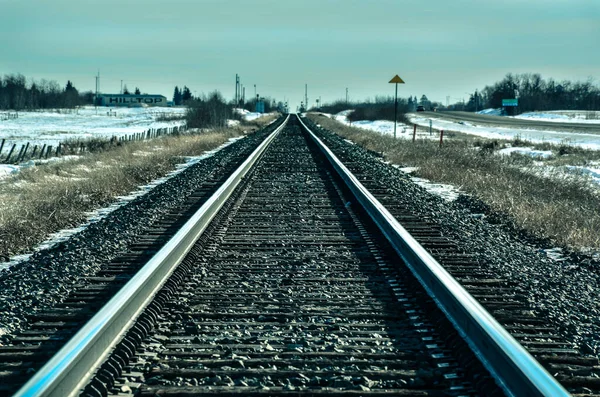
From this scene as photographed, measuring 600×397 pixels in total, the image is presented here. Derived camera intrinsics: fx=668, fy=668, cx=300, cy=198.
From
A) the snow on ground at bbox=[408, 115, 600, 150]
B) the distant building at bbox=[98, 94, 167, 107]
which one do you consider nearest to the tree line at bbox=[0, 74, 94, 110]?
the distant building at bbox=[98, 94, 167, 107]

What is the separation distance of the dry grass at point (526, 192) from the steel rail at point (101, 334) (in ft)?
13.8

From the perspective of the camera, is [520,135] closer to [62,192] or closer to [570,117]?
[62,192]

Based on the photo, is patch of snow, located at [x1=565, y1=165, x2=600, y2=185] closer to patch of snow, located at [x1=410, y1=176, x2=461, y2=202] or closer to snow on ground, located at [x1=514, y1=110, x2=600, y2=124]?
patch of snow, located at [x1=410, y1=176, x2=461, y2=202]

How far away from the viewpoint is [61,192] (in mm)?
10492

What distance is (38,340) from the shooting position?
151 inches

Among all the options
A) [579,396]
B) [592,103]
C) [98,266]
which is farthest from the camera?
[592,103]

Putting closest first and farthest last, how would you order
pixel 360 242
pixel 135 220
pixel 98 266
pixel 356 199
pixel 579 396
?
pixel 579 396 < pixel 98 266 < pixel 360 242 < pixel 135 220 < pixel 356 199

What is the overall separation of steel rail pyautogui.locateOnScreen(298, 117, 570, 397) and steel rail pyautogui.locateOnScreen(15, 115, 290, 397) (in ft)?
6.39

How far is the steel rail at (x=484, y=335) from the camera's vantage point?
2887 millimetres

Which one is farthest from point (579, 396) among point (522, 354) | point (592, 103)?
point (592, 103)

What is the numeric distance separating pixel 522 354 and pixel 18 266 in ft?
14.7

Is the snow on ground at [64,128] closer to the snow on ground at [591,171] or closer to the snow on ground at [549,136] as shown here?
the snow on ground at [591,171]

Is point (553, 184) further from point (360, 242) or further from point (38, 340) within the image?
point (38, 340)

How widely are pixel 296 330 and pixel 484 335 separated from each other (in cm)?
114
